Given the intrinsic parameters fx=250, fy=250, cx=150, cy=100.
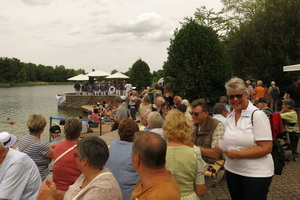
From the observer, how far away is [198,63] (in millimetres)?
9773

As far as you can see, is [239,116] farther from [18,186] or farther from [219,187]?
[219,187]

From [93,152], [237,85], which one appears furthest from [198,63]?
[93,152]

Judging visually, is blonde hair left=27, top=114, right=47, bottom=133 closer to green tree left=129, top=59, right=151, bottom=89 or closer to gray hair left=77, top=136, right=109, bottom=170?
gray hair left=77, top=136, right=109, bottom=170

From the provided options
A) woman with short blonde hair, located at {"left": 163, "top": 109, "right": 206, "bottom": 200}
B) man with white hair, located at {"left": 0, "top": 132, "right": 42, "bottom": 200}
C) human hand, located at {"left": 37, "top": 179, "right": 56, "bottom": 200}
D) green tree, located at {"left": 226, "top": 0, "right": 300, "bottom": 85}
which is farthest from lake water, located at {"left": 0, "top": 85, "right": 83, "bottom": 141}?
green tree, located at {"left": 226, "top": 0, "right": 300, "bottom": 85}

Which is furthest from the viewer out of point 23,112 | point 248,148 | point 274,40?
point 23,112

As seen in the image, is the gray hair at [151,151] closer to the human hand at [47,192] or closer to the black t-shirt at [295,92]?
the human hand at [47,192]

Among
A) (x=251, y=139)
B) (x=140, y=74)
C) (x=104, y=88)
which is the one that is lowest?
(x=104, y=88)

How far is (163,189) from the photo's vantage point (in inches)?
62.4

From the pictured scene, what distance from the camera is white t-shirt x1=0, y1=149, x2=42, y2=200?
262cm

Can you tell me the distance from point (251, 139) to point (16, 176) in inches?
97.3

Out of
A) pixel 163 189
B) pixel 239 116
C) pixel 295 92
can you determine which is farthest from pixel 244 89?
pixel 295 92

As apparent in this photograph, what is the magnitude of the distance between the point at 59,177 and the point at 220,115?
378 cm

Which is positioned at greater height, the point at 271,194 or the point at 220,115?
the point at 220,115

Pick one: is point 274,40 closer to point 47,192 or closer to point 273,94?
point 273,94
